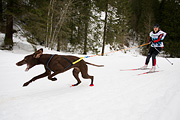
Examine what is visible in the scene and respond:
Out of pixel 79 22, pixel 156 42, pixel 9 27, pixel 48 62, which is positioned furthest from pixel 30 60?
pixel 79 22

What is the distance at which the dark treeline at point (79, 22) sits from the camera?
367 inches

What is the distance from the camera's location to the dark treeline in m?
9.32

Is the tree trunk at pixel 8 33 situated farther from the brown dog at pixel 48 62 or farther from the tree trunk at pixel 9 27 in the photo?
the brown dog at pixel 48 62

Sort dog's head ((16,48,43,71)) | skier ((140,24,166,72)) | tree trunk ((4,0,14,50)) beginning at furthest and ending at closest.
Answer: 1. tree trunk ((4,0,14,50))
2. skier ((140,24,166,72))
3. dog's head ((16,48,43,71))

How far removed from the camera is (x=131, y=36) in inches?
1299

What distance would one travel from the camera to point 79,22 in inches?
569

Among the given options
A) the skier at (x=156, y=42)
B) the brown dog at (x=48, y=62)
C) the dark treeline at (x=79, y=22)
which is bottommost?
the brown dog at (x=48, y=62)

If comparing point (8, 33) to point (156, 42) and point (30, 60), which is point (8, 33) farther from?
point (156, 42)

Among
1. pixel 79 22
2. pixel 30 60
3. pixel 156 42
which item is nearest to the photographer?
pixel 30 60

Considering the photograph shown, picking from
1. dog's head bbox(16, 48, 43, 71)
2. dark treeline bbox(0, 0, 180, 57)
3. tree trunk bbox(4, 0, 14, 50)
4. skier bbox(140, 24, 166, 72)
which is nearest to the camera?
dog's head bbox(16, 48, 43, 71)

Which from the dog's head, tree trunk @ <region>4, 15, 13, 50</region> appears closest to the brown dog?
the dog's head

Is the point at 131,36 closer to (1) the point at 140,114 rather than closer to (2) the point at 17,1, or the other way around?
(2) the point at 17,1

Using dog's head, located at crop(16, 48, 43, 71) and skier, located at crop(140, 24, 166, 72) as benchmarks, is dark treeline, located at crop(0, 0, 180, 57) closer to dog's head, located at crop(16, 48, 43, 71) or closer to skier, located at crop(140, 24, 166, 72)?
dog's head, located at crop(16, 48, 43, 71)

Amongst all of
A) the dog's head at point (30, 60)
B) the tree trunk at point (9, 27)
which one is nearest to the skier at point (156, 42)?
the dog's head at point (30, 60)
